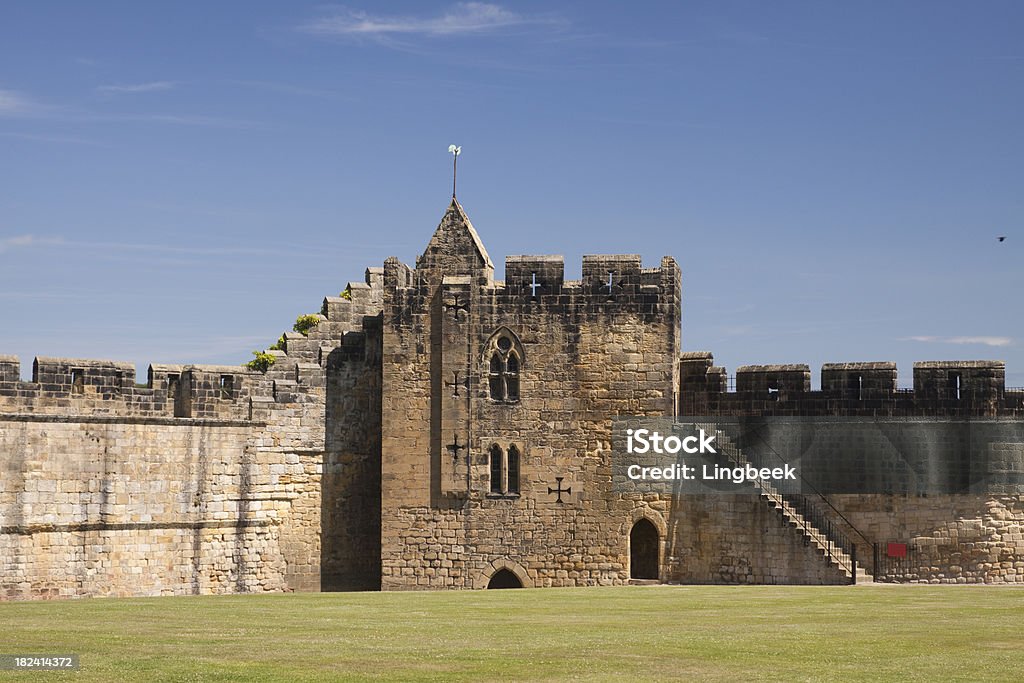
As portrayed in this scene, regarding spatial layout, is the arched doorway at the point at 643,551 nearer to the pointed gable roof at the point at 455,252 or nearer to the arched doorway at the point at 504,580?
the arched doorway at the point at 504,580

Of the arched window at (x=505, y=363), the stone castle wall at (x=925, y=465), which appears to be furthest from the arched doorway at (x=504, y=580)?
the stone castle wall at (x=925, y=465)

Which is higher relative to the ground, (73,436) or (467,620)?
(73,436)

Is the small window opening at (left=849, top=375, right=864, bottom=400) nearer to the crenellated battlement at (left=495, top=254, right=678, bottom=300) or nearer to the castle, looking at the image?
the castle

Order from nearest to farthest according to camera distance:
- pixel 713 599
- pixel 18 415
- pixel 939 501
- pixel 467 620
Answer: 1. pixel 467 620
2. pixel 713 599
3. pixel 18 415
4. pixel 939 501

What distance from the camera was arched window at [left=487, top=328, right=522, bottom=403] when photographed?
107 feet

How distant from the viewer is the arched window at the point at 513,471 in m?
32.5

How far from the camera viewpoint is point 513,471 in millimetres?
32594

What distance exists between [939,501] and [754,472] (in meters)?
3.95

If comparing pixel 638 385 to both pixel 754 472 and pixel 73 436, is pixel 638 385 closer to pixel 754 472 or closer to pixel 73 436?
pixel 754 472

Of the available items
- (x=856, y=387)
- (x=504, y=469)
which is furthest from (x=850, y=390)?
(x=504, y=469)

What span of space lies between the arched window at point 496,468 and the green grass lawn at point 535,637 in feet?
20.5

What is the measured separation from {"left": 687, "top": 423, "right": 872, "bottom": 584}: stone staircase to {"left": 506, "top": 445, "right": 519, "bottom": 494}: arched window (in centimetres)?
391

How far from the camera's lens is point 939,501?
31.9m

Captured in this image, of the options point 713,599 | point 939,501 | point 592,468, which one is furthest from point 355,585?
point 939,501
